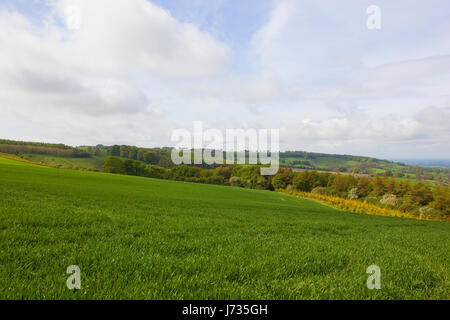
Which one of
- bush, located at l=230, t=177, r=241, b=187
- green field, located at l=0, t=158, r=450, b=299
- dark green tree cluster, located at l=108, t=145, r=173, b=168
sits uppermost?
dark green tree cluster, located at l=108, t=145, r=173, b=168

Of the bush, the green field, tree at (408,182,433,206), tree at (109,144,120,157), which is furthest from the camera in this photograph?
tree at (109,144,120,157)

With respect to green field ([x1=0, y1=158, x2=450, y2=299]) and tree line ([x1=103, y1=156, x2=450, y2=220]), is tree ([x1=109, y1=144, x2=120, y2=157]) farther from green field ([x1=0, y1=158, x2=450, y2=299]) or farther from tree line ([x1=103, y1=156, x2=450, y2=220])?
green field ([x1=0, y1=158, x2=450, y2=299])

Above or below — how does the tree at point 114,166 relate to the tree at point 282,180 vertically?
above

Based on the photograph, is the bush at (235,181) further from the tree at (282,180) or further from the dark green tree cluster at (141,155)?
the dark green tree cluster at (141,155)

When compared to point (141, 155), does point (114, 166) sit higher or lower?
lower

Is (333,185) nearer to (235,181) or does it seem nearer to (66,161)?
(235,181)

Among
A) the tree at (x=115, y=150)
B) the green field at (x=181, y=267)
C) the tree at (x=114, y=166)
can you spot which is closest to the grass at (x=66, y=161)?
the tree at (x=114, y=166)

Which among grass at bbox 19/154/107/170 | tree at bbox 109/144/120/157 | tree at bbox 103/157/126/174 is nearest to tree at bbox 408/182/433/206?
tree at bbox 103/157/126/174

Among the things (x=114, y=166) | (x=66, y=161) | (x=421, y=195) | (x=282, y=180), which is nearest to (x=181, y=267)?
(x=421, y=195)

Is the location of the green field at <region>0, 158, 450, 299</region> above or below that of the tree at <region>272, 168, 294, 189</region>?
above

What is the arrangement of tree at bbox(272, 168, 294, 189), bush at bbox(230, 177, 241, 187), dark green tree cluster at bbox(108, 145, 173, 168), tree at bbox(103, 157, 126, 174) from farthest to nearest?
1. dark green tree cluster at bbox(108, 145, 173, 168)
2. bush at bbox(230, 177, 241, 187)
3. tree at bbox(272, 168, 294, 189)
4. tree at bbox(103, 157, 126, 174)
